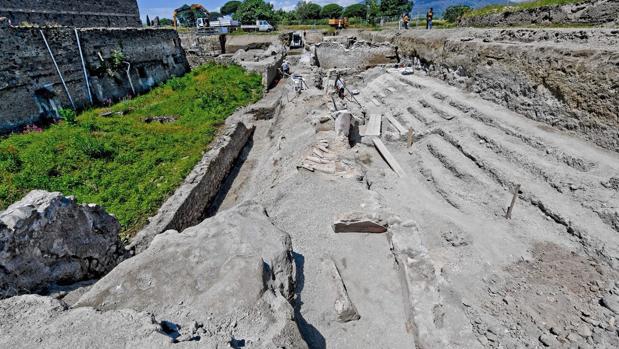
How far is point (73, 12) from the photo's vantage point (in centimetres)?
2300

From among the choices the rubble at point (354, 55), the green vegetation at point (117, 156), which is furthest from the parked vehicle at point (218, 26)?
the green vegetation at point (117, 156)

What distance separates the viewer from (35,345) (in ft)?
8.02

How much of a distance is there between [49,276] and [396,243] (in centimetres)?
521

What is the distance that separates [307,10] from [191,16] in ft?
104

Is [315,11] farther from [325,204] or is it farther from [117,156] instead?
[325,204]

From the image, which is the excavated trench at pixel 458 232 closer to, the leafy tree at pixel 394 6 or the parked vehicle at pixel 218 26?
the parked vehicle at pixel 218 26

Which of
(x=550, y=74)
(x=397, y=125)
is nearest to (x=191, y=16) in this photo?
(x=397, y=125)

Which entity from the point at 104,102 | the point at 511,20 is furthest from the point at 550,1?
the point at 104,102

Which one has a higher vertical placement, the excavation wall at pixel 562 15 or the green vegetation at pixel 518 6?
the green vegetation at pixel 518 6

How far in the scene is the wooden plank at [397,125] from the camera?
1075 centimetres

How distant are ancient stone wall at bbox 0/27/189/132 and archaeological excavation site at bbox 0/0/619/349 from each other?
10 centimetres

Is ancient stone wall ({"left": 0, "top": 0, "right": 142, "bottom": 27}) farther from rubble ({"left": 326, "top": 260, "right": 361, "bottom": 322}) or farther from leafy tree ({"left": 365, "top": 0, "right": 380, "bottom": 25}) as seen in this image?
leafy tree ({"left": 365, "top": 0, "right": 380, "bottom": 25})

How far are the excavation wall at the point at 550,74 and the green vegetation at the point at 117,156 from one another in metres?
10.3

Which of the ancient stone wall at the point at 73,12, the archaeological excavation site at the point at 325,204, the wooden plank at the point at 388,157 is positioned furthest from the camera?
the ancient stone wall at the point at 73,12
